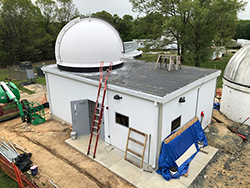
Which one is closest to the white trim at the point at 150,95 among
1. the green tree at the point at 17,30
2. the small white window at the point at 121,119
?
the small white window at the point at 121,119

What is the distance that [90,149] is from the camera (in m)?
9.12

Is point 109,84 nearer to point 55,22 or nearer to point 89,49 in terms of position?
point 89,49

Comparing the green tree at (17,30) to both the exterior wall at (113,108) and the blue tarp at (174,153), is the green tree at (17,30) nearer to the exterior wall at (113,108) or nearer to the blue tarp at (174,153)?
the exterior wall at (113,108)

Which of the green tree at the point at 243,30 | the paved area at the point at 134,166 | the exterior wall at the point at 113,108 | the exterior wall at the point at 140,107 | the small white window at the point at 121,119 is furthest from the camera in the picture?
the green tree at the point at 243,30

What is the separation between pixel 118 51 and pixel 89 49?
6.73 feet

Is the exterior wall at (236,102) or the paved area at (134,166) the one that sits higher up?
A: the exterior wall at (236,102)

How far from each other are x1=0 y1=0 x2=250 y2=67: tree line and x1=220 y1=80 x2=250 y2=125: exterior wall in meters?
8.70

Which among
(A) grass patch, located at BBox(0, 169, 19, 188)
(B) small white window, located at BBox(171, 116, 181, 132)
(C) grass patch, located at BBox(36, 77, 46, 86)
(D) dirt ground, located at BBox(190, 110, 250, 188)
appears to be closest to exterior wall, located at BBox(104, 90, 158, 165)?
(B) small white window, located at BBox(171, 116, 181, 132)

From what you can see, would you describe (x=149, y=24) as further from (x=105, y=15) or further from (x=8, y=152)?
(x=105, y=15)

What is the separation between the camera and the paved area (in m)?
7.02

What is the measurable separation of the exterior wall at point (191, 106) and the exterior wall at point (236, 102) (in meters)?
1.91

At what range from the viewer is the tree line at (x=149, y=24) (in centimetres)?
1975

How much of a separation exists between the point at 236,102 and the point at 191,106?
4.74 m

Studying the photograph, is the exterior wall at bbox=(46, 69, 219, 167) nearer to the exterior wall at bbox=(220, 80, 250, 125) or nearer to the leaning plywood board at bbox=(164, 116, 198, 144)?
the leaning plywood board at bbox=(164, 116, 198, 144)
